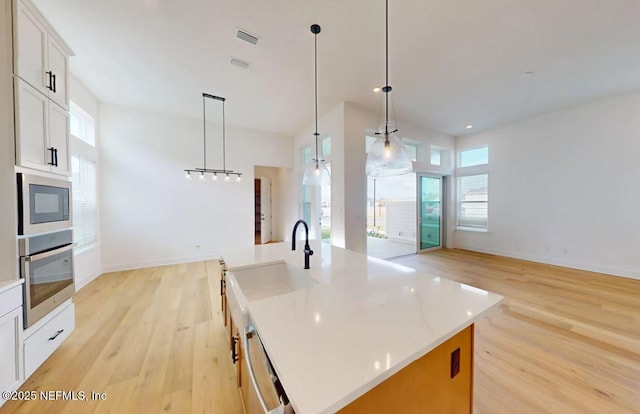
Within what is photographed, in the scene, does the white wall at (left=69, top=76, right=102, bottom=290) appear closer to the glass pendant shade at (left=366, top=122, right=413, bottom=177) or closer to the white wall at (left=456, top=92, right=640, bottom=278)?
the glass pendant shade at (left=366, top=122, right=413, bottom=177)

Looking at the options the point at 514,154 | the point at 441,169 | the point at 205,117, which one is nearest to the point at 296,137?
the point at 205,117

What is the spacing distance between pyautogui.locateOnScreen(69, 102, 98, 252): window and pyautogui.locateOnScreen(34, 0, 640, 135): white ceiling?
61cm

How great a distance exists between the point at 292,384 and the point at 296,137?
20.3 ft

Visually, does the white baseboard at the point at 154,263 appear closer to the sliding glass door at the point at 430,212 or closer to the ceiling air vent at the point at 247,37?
the ceiling air vent at the point at 247,37

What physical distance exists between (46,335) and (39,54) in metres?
2.43

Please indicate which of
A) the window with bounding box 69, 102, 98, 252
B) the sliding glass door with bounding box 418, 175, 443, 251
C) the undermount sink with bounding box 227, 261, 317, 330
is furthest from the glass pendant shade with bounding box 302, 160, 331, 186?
the sliding glass door with bounding box 418, 175, 443, 251

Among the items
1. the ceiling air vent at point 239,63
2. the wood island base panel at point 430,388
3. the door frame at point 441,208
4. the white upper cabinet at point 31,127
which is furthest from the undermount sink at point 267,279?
the door frame at point 441,208

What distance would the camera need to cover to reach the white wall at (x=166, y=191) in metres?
4.46

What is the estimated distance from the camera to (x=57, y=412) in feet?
4.99

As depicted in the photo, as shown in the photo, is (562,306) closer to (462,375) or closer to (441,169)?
(462,375)

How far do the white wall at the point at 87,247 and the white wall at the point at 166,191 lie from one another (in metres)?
0.13

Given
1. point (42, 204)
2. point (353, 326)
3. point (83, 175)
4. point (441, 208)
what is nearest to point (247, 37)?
point (42, 204)


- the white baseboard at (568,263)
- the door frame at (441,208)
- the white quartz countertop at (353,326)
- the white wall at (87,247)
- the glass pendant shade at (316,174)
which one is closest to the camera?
the white quartz countertop at (353,326)

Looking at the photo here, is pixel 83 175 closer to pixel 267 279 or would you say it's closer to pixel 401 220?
pixel 267 279
